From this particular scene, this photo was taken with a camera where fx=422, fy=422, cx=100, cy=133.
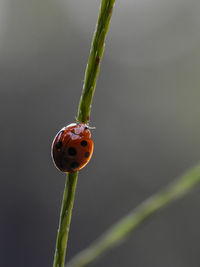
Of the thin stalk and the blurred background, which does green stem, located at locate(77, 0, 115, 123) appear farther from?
the blurred background

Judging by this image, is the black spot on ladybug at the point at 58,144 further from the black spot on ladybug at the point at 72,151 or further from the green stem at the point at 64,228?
the green stem at the point at 64,228

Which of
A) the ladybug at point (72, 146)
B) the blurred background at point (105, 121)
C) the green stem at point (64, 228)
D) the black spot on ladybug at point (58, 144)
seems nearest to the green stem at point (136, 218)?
the green stem at point (64, 228)

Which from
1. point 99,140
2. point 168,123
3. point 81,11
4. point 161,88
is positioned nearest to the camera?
point 99,140

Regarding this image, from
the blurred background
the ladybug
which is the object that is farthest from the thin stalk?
the blurred background

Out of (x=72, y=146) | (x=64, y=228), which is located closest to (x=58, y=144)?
(x=72, y=146)

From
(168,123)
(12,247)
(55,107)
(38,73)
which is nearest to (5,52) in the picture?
(38,73)

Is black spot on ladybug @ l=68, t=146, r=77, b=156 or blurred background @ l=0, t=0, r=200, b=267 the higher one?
blurred background @ l=0, t=0, r=200, b=267

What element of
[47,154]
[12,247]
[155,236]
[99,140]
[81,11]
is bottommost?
[12,247]

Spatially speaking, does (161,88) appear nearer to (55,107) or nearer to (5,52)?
(55,107)
